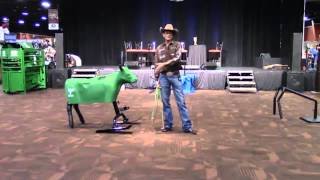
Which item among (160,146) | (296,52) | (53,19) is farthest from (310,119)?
(53,19)

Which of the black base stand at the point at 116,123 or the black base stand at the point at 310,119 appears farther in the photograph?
the black base stand at the point at 310,119

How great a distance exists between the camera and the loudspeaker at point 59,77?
472 inches

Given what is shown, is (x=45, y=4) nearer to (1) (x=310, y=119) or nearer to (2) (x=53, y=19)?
(2) (x=53, y=19)

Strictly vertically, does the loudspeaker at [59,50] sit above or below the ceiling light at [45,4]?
below

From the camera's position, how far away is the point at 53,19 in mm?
15312

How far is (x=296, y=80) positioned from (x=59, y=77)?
270 inches

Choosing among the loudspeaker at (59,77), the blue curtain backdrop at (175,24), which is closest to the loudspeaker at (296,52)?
the blue curtain backdrop at (175,24)

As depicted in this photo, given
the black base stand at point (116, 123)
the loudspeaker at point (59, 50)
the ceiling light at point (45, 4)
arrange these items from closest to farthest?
1. the black base stand at point (116, 123)
2. the loudspeaker at point (59, 50)
3. the ceiling light at point (45, 4)

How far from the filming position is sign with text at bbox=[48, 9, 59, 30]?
15.2 metres

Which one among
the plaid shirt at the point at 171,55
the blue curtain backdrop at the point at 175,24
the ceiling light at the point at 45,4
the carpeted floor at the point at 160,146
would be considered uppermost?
the ceiling light at the point at 45,4

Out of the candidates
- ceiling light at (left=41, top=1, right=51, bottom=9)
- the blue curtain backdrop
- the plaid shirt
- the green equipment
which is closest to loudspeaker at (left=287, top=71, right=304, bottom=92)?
the blue curtain backdrop

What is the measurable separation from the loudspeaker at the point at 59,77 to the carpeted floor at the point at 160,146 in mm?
3989

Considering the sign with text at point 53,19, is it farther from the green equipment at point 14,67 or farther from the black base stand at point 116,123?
the black base stand at point 116,123

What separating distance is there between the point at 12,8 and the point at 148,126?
1424cm
